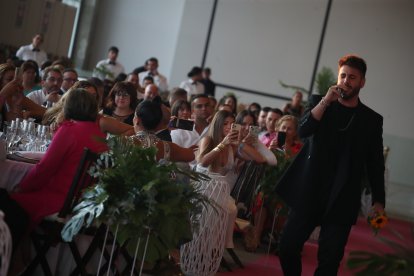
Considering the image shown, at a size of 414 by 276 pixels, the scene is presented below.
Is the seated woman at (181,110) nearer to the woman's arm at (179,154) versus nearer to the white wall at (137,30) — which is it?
the woman's arm at (179,154)

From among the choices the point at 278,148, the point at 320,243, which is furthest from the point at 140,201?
the point at 278,148

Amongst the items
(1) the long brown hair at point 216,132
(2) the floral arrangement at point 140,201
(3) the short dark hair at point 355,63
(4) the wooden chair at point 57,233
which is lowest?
(4) the wooden chair at point 57,233

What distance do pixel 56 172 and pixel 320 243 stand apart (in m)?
1.54

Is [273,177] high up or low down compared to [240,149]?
down

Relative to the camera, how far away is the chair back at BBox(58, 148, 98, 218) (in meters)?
4.24

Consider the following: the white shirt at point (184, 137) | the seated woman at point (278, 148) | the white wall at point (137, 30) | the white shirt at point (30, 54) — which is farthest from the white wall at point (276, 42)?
the white shirt at point (184, 137)

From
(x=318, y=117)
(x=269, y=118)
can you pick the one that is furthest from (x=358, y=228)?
(x=318, y=117)

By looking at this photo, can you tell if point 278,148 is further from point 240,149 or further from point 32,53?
point 32,53

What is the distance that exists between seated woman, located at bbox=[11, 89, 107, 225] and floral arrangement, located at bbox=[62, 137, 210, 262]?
56 centimetres

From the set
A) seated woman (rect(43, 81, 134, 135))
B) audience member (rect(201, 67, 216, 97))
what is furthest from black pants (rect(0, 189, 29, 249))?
audience member (rect(201, 67, 216, 97))

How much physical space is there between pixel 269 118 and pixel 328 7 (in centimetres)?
748

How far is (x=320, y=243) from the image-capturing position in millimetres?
4512

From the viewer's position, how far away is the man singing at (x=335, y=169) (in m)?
4.50

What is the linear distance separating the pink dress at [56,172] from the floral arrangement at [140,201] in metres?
0.56
